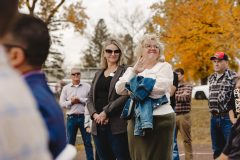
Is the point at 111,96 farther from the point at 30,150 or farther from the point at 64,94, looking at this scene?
the point at 30,150

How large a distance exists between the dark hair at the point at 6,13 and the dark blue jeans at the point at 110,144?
488 cm

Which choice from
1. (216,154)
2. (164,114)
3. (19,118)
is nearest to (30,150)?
(19,118)

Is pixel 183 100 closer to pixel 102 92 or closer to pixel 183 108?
pixel 183 108

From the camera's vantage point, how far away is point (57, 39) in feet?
233

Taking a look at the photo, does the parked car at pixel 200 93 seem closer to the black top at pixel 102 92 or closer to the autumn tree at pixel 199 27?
the autumn tree at pixel 199 27

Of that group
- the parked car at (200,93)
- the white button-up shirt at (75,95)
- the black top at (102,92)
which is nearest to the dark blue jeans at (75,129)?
the white button-up shirt at (75,95)

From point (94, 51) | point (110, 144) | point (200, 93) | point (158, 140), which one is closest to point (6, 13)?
point (158, 140)

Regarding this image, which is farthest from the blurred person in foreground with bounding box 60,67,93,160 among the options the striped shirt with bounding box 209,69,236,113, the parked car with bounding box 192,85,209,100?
the parked car with bounding box 192,85,209,100

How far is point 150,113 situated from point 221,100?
2918 millimetres

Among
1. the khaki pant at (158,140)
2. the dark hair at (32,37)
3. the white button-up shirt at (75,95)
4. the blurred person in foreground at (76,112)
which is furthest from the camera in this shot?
the white button-up shirt at (75,95)

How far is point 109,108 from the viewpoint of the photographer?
645 centimetres

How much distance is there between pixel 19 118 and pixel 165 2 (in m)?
19.3

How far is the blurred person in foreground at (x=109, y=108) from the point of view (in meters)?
6.42

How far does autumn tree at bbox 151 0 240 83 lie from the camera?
17375 mm
